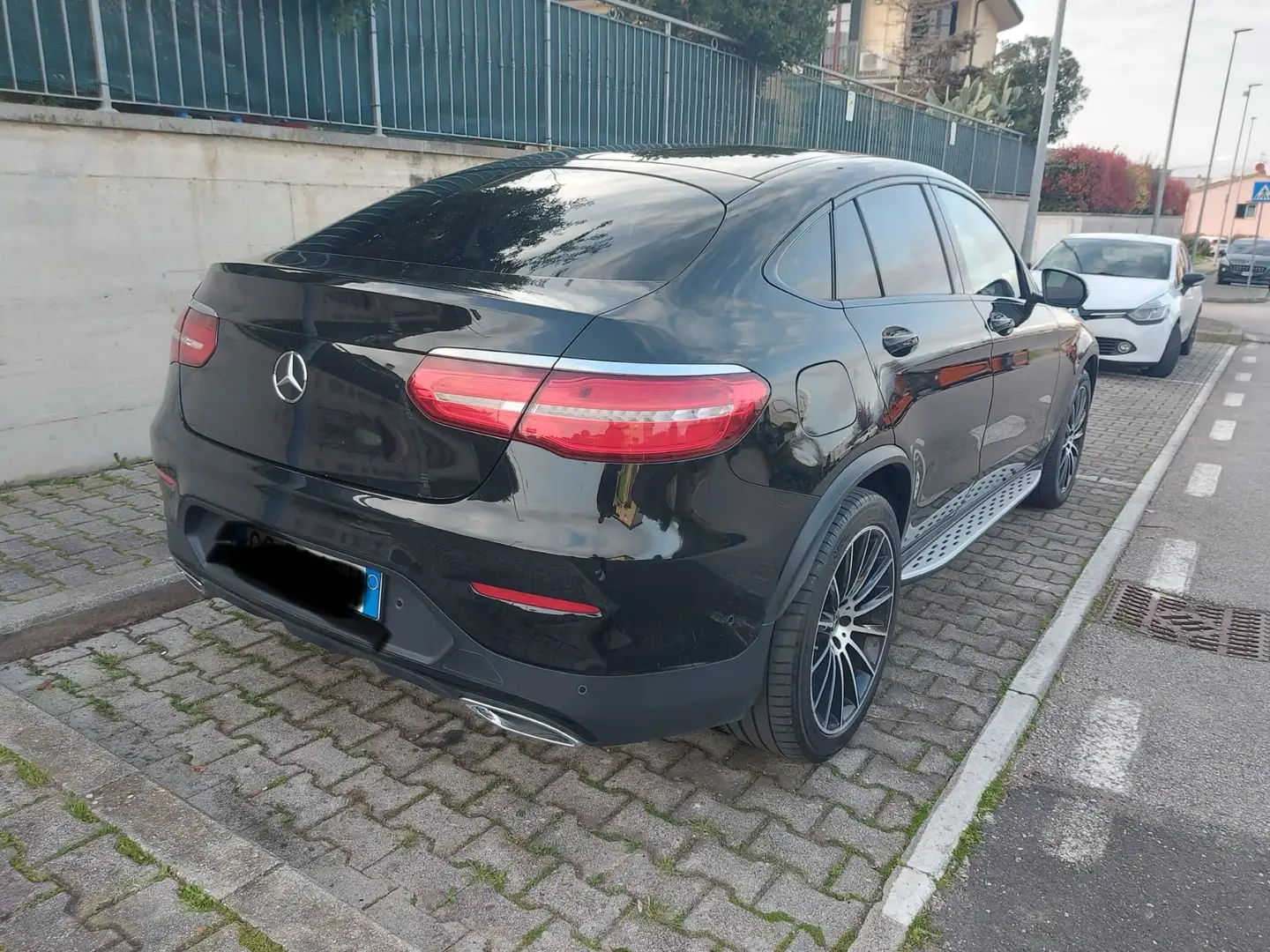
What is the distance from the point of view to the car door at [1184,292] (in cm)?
1128

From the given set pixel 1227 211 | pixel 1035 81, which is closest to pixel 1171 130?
pixel 1035 81

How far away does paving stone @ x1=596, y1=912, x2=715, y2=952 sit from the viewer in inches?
85.7

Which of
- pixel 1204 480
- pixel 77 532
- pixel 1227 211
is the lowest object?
pixel 1204 480

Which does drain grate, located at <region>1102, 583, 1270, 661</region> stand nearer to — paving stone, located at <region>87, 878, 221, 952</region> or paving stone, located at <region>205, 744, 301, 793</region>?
paving stone, located at <region>205, 744, 301, 793</region>

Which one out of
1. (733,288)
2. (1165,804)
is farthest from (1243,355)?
(733,288)

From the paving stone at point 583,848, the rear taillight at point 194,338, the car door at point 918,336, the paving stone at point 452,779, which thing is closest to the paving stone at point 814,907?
the paving stone at point 583,848

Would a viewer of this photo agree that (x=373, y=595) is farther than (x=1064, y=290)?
No

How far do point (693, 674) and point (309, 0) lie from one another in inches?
219

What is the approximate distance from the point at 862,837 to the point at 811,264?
1.62 m

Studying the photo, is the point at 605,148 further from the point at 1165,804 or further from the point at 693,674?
the point at 1165,804

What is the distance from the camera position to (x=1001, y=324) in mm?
3938

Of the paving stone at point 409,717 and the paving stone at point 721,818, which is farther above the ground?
the paving stone at point 409,717

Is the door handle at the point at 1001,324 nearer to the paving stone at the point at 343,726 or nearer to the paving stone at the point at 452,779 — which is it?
the paving stone at the point at 452,779

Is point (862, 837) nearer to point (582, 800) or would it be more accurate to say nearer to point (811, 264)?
point (582, 800)
